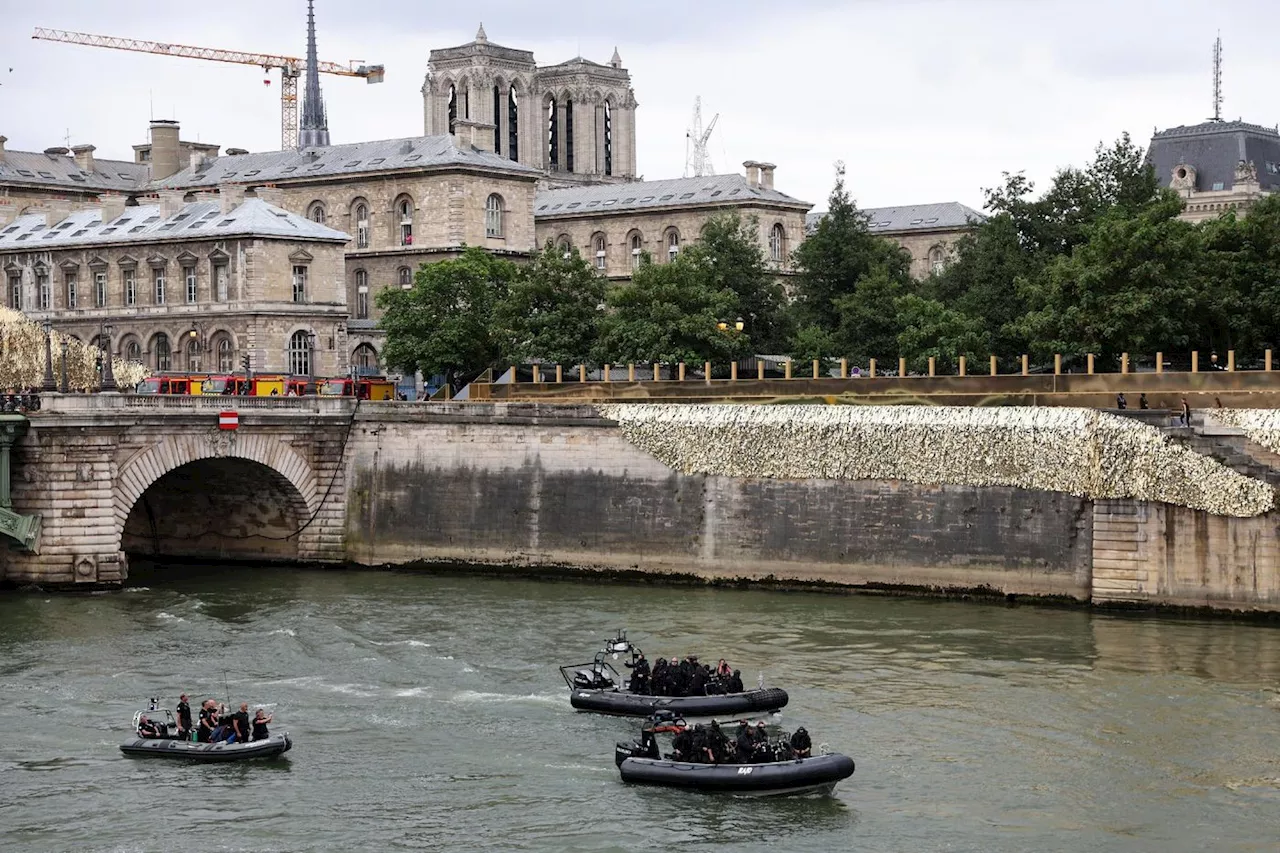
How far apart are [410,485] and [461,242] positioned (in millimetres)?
43615

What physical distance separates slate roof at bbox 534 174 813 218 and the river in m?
62.2

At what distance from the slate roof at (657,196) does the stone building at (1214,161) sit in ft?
98.3

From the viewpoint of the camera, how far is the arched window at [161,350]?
105188mm

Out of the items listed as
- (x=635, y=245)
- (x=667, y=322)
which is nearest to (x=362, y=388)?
(x=667, y=322)

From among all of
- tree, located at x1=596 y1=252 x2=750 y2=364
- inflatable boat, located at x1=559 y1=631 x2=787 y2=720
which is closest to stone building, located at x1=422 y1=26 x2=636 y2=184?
tree, located at x1=596 y1=252 x2=750 y2=364

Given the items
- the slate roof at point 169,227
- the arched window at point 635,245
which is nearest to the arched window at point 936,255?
the arched window at point 635,245

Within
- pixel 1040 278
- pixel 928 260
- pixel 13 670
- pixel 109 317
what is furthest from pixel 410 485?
pixel 928 260

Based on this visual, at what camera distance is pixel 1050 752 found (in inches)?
1768

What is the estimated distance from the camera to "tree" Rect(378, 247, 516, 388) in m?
98.9

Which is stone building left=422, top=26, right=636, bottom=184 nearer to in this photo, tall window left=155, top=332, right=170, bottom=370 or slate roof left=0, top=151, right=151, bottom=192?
slate roof left=0, top=151, right=151, bottom=192

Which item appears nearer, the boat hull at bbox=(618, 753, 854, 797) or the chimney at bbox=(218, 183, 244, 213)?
the boat hull at bbox=(618, 753, 854, 797)

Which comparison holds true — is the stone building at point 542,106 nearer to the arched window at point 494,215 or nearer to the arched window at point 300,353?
the arched window at point 494,215

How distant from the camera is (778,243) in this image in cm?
12762

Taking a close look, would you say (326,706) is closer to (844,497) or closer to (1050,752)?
(1050,752)
